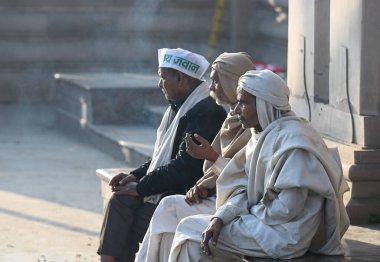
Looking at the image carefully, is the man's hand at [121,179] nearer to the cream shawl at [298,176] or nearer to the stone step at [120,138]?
the cream shawl at [298,176]

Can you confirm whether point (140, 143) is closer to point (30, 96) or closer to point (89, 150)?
point (89, 150)

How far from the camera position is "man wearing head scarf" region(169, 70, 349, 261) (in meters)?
5.28

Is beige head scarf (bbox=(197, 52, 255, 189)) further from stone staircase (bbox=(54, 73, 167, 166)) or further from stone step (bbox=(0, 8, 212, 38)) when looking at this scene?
stone step (bbox=(0, 8, 212, 38))

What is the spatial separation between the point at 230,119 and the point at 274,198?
0.86m

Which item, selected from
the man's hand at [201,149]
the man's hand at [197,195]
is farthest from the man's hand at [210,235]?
the man's hand at [197,195]

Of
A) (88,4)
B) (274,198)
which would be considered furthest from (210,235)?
(88,4)

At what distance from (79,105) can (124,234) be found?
307 inches

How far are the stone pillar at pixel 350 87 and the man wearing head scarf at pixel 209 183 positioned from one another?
105 cm

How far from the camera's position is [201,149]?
19.6 ft

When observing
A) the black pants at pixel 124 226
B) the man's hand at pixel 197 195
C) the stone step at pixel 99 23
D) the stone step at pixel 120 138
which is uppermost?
the man's hand at pixel 197 195

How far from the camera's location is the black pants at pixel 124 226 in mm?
6543

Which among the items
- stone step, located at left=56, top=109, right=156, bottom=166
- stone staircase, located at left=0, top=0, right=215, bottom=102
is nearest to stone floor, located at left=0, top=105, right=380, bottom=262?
stone step, located at left=56, top=109, right=156, bottom=166

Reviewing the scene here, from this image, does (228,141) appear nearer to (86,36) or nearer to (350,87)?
(350,87)

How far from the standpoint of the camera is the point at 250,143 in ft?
18.6
